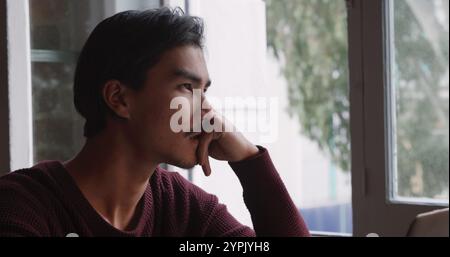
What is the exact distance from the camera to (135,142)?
100 centimetres

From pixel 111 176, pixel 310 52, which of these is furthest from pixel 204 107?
pixel 310 52

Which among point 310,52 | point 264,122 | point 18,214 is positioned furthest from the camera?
point 310,52

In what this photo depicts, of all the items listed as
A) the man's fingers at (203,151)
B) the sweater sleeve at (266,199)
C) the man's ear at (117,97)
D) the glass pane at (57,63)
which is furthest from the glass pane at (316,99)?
the glass pane at (57,63)

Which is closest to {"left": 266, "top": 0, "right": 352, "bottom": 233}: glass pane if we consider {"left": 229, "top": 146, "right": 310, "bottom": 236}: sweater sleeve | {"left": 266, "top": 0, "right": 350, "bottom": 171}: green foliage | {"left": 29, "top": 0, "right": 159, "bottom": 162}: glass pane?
{"left": 266, "top": 0, "right": 350, "bottom": 171}: green foliage

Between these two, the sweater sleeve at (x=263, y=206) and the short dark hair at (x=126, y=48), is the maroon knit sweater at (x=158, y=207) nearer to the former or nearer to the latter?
the sweater sleeve at (x=263, y=206)

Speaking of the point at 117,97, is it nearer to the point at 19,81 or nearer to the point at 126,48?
the point at 126,48

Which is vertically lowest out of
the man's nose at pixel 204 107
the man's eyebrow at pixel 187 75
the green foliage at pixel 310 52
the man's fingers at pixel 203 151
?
the man's fingers at pixel 203 151

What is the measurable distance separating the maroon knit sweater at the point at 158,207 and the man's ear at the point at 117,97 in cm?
12

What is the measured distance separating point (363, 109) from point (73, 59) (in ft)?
2.28

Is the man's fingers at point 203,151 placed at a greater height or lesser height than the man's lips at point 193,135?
lesser

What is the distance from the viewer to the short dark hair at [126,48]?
0.98 m

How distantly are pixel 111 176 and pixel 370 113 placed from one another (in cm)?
40

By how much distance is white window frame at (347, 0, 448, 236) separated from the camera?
39.9 inches
